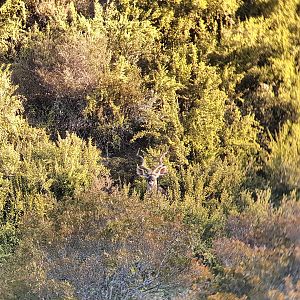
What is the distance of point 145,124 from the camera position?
9094 mm

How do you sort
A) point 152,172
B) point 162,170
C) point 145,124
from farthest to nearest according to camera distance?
1. point 145,124
2. point 162,170
3. point 152,172

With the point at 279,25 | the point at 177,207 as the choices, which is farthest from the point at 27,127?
the point at 279,25

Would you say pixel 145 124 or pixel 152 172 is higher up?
pixel 145 124

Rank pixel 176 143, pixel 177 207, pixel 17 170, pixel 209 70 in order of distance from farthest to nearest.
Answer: pixel 209 70 < pixel 176 143 < pixel 17 170 < pixel 177 207

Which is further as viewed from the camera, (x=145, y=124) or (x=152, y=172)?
(x=145, y=124)

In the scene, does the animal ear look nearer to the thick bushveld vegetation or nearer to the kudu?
the kudu

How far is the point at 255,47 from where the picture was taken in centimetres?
968

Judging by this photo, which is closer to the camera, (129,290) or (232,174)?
(129,290)

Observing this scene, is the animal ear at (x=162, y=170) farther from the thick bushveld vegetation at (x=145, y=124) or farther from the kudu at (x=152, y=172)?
the thick bushveld vegetation at (x=145, y=124)


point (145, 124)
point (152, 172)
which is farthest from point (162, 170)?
point (145, 124)

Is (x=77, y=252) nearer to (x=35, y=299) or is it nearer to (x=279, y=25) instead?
(x=35, y=299)

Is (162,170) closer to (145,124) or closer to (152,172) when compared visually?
(152,172)

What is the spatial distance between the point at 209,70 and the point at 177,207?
3679 millimetres

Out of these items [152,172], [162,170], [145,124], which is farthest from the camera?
[145,124]
